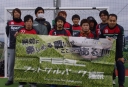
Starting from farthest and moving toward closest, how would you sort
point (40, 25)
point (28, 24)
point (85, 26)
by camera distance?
point (40, 25) < point (28, 24) < point (85, 26)

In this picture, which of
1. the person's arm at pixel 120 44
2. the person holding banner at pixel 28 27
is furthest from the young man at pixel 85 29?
the person holding banner at pixel 28 27

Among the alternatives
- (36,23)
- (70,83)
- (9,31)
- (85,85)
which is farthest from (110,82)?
(9,31)

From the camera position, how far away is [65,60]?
4.24 meters

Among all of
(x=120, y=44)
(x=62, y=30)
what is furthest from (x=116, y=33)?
(x=62, y=30)

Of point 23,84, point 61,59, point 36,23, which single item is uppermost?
point 36,23

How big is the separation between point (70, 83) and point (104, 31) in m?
1.24

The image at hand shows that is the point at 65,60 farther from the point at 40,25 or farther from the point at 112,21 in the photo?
the point at 112,21

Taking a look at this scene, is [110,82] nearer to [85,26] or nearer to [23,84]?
[85,26]

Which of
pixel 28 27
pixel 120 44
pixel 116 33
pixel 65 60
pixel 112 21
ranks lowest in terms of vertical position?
pixel 65 60

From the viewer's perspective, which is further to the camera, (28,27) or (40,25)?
(40,25)

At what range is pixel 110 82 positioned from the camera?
417 cm

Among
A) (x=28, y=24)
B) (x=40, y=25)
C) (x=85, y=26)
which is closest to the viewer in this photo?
(x=85, y=26)

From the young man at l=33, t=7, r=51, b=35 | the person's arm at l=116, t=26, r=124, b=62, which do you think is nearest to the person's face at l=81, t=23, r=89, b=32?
the person's arm at l=116, t=26, r=124, b=62

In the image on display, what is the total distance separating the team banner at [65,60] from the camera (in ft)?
13.7
